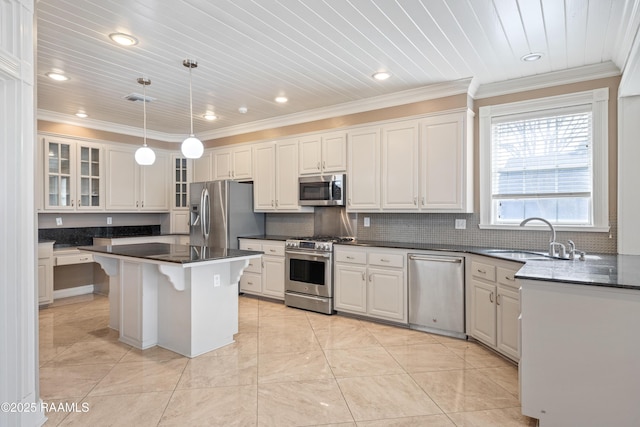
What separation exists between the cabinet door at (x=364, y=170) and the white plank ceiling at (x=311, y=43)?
19.9 inches

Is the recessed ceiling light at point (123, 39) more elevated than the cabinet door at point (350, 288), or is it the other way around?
the recessed ceiling light at point (123, 39)

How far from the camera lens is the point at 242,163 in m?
5.83

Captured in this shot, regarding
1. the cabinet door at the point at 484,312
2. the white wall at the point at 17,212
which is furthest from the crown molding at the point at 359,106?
the white wall at the point at 17,212

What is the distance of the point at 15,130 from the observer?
2.03 m

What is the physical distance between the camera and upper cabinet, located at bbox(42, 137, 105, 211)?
5156 mm

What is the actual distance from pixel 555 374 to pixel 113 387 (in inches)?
114

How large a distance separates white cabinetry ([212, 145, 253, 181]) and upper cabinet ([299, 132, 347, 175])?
1.02m

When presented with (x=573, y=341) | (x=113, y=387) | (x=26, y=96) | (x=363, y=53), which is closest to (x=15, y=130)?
(x=26, y=96)

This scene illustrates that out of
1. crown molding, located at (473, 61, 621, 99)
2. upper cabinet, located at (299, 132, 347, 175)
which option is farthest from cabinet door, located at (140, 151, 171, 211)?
crown molding, located at (473, 61, 621, 99)

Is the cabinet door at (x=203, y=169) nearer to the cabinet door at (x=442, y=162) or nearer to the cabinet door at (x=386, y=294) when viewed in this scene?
the cabinet door at (x=386, y=294)

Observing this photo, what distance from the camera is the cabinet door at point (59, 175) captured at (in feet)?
16.8

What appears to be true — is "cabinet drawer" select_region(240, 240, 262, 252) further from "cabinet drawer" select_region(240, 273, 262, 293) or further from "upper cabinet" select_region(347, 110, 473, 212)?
"upper cabinet" select_region(347, 110, 473, 212)

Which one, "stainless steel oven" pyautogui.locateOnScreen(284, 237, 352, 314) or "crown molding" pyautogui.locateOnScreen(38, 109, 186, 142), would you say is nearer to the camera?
"stainless steel oven" pyautogui.locateOnScreen(284, 237, 352, 314)

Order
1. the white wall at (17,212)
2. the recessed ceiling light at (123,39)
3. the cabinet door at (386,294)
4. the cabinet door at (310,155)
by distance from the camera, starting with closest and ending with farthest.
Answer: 1. the white wall at (17,212)
2. the recessed ceiling light at (123,39)
3. the cabinet door at (386,294)
4. the cabinet door at (310,155)
